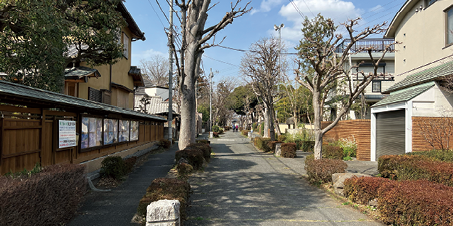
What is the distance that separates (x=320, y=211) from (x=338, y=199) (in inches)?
52.6

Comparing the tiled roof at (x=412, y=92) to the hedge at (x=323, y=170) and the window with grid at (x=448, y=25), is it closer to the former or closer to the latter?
the window with grid at (x=448, y=25)

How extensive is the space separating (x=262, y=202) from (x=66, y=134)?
233 inches

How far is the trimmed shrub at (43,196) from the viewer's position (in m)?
4.01

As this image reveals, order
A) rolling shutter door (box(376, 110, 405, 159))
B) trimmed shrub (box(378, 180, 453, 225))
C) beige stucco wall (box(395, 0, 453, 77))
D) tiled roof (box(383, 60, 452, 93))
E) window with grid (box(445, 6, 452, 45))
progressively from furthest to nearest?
rolling shutter door (box(376, 110, 405, 159)) < beige stucco wall (box(395, 0, 453, 77)) < window with grid (box(445, 6, 452, 45)) < tiled roof (box(383, 60, 452, 93)) < trimmed shrub (box(378, 180, 453, 225))

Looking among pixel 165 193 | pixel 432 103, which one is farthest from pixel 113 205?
pixel 432 103

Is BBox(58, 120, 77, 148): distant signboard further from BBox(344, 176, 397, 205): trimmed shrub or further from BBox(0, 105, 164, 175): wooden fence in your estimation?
BBox(344, 176, 397, 205): trimmed shrub

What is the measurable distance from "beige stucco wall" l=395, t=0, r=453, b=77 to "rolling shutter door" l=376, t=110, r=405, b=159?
3.02 meters

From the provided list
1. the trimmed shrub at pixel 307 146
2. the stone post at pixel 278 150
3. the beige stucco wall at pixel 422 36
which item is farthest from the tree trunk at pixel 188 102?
the beige stucco wall at pixel 422 36

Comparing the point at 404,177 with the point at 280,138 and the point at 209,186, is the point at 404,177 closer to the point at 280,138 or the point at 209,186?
the point at 209,186

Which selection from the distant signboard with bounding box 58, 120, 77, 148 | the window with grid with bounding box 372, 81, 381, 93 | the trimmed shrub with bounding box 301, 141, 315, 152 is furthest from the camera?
the window with grid with bounding box 372, 81, 381, 93

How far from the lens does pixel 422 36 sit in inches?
572

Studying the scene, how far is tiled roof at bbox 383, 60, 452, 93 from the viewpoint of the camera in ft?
38.5

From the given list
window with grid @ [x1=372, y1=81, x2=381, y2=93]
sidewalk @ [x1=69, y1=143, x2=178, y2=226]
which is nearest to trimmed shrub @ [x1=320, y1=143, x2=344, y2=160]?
sidewalk @ [x1=69, y1=143, x2=178, y2=226]

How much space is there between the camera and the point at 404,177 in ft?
28.1
